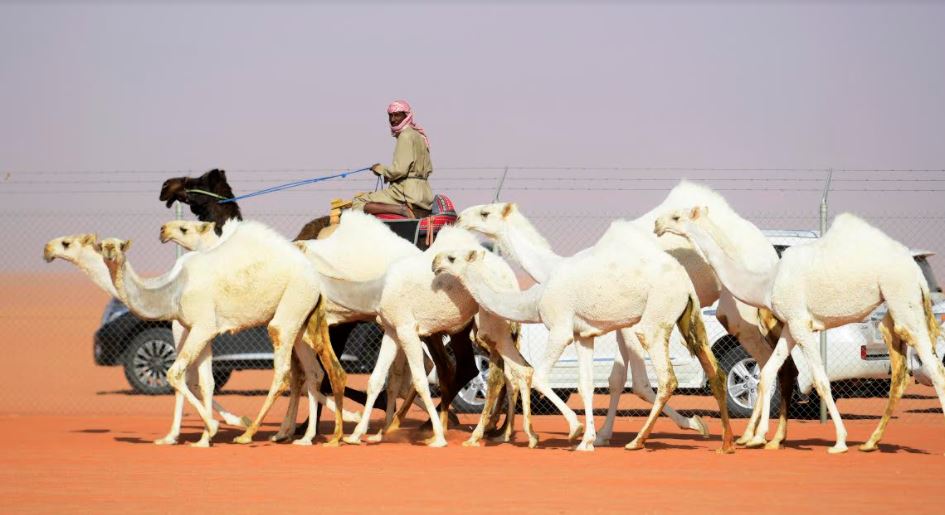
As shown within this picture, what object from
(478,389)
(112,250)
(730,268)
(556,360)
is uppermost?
(112,250)

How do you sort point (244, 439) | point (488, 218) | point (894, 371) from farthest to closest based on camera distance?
point (488, 218)
point (244, 439)
point (894, 371)

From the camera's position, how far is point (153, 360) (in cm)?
2097

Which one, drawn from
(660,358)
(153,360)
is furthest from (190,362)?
(153,360)

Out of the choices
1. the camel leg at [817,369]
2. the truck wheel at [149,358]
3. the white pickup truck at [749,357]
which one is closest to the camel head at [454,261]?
the camel leg at [817,369]

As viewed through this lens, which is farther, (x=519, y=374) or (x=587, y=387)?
(x=519, y=374)

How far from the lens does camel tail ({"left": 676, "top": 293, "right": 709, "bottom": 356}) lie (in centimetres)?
1405

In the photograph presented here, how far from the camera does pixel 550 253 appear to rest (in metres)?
15.3

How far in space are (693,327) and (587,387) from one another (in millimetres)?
1099

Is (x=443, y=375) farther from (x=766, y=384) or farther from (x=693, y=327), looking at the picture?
(x=766, y=384)

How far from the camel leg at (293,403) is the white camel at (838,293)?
13.9 feet

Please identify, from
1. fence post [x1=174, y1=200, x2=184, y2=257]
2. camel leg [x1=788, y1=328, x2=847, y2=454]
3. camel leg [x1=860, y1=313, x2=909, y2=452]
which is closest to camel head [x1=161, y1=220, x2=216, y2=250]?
fence post [x1=174, y1=200, x2=184, y2=257]

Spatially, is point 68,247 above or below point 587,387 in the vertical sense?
above

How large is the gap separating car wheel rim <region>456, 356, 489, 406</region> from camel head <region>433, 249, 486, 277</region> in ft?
12.5

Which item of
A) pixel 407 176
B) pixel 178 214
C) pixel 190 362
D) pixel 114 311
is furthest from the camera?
pixel 114 311
